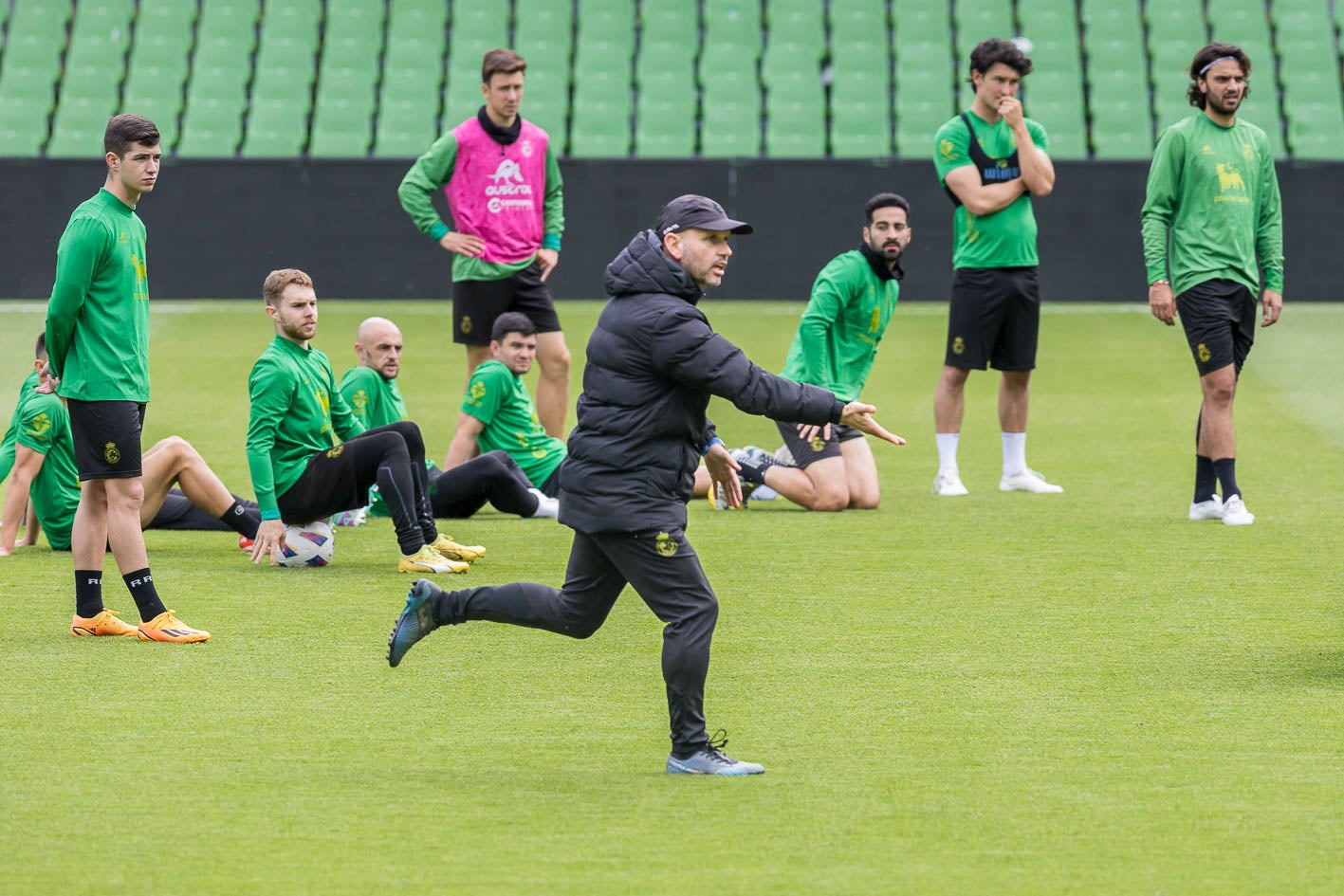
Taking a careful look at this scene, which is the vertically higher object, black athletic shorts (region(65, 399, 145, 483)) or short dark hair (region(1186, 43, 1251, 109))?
short dark hair (region(1186, 43, 1251, 109))

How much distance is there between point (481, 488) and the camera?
9.15 metres

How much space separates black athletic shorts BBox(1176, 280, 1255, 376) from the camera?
28.8 ft

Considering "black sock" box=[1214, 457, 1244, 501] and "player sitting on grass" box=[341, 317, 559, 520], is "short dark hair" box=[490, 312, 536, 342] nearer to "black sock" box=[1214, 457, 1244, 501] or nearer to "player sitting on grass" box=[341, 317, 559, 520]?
"player sitting on grass" box=[341, 317, 559, 520]

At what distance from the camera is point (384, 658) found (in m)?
6.13

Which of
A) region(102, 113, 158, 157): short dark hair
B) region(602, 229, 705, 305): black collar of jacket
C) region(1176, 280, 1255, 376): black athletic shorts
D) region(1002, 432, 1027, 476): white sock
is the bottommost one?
region(1002, 432, 1027, 476): white sock

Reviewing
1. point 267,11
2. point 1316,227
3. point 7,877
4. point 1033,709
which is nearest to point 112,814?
point 7,877

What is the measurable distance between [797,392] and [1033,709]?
139 cm

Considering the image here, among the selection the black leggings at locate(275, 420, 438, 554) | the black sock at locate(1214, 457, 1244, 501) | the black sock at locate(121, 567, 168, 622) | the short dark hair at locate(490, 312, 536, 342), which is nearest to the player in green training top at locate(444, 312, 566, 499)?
the short dark hair at locate(490, 312, 536, 342)

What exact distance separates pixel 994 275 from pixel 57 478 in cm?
519

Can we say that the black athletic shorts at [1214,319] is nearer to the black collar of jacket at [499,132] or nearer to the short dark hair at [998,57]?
the short dark hair at [998,57]

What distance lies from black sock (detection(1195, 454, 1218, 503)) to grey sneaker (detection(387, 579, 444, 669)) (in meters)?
5.09

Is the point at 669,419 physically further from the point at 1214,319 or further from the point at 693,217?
the point at 1214,319

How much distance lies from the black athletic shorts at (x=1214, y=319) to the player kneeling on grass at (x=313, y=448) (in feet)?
12.5

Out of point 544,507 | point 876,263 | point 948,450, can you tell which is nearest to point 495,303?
point 544,507
